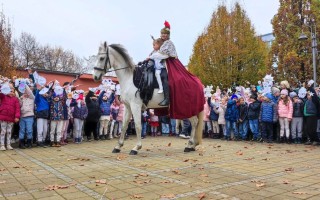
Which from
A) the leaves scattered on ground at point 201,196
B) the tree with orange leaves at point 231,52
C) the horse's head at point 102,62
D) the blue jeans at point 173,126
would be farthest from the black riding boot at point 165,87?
the tree with orange leaves at point 231,52

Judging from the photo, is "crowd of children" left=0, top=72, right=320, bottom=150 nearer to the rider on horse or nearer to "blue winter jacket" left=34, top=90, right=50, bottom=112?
"blue winter jacket" left=34, top=90, right=50, bottom=112

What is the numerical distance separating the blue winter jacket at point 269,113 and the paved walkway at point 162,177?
426 cm

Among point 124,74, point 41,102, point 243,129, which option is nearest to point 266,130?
point 243,129

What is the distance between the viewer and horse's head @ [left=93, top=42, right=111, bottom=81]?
332 inches

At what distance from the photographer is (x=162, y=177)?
210 inches

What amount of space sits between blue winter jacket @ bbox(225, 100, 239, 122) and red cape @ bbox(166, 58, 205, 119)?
15.6 ft

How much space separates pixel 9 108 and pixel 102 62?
3871mm

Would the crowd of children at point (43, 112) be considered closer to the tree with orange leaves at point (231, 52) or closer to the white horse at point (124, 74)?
the white horse at point (124, 74)

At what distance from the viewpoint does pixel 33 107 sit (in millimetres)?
10539

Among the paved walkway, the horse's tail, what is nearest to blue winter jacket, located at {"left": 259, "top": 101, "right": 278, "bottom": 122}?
the horse's tail

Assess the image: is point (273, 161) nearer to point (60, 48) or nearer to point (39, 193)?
point (39, 193)

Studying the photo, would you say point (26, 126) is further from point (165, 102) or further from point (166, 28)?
point (166, 28)

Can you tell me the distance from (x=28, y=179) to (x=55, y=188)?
39.1 inches

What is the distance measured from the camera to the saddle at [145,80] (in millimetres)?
8266
